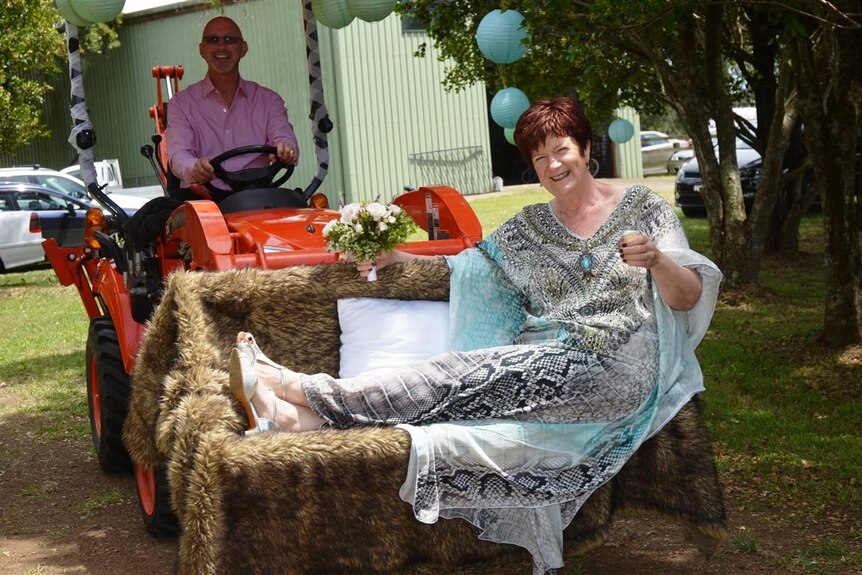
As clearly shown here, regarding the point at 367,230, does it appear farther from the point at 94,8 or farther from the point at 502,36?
the point at 502,36

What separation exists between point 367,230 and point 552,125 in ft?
2.71

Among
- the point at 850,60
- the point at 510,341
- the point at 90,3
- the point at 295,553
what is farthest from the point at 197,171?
the point at 850,60

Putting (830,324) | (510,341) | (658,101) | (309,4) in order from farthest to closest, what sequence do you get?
1. (658,101)
2. (830,324)
3. (309,4)
4. (510,341)

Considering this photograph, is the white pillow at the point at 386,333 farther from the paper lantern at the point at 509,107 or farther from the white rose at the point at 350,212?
the paper lantern at the point at 509,107

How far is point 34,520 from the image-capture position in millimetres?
5363

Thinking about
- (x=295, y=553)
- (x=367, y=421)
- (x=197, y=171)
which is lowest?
(x=295, y=553)

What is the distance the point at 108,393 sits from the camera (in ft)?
18.0

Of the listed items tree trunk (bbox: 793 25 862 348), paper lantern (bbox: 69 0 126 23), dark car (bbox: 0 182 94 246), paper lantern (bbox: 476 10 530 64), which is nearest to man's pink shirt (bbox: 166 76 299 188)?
paper lantern (bbox: 69 0 126 23)

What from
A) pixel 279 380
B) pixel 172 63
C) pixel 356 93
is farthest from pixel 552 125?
pixel 172 63

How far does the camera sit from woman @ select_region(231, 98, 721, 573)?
3783 millimetres

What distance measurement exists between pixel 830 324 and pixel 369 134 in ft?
55.6

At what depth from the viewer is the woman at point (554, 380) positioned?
3.78 metres

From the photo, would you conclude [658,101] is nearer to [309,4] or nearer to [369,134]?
[309,4]

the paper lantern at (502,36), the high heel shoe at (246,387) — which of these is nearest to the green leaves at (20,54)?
the paper lantern at (502,36)
